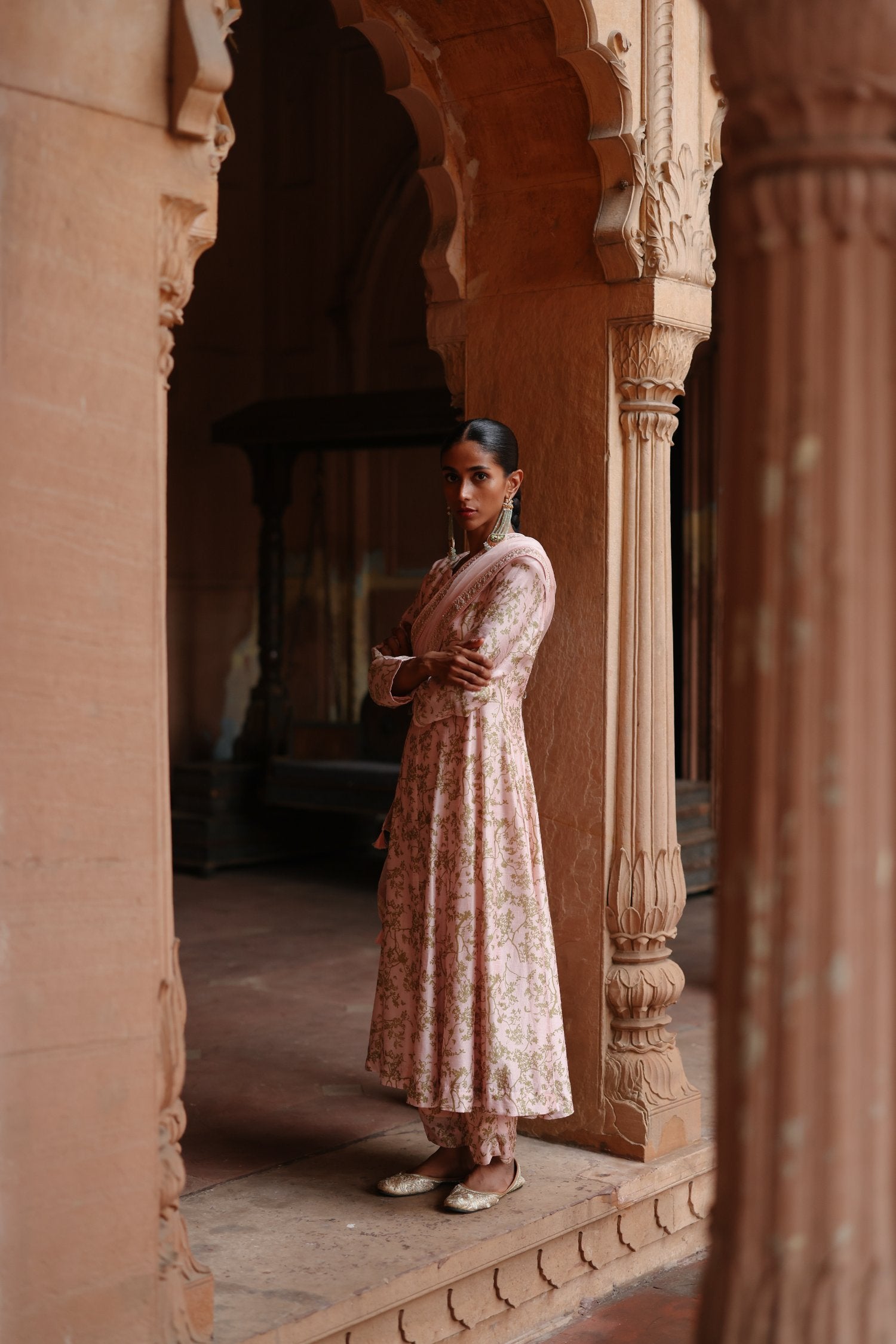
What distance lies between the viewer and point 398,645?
356 centimetres

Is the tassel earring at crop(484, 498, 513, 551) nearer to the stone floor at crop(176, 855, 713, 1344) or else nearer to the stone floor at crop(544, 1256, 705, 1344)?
the stone floor at crop(176, 855, 713, 1344)

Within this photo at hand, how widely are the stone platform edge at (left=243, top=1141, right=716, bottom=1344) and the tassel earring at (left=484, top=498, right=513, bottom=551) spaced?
1.36 m

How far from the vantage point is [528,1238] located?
332 cm

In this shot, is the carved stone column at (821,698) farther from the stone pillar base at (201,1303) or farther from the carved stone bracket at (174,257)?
the stone pillar base at (201,1303)

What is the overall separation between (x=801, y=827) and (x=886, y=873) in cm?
10

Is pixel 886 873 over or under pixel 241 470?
under

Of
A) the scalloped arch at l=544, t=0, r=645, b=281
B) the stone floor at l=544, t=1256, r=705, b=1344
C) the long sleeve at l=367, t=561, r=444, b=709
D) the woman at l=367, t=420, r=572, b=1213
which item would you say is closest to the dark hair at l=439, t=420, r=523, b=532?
the woman at l=367, t=420, r=572, b=1213

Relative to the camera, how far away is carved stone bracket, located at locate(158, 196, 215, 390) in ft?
7.82

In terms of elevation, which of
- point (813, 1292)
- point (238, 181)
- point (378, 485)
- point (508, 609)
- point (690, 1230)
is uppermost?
point (238, 181)

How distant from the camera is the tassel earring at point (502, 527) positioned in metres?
3.41

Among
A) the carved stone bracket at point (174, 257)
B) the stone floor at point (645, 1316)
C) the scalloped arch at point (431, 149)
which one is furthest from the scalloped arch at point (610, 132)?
the stone floor at point (645, 1316)

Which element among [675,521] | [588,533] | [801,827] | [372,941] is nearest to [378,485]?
[675,521]

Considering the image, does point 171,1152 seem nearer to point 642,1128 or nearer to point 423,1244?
point 423,1244

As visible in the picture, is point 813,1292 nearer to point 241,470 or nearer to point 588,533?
point 588,533
